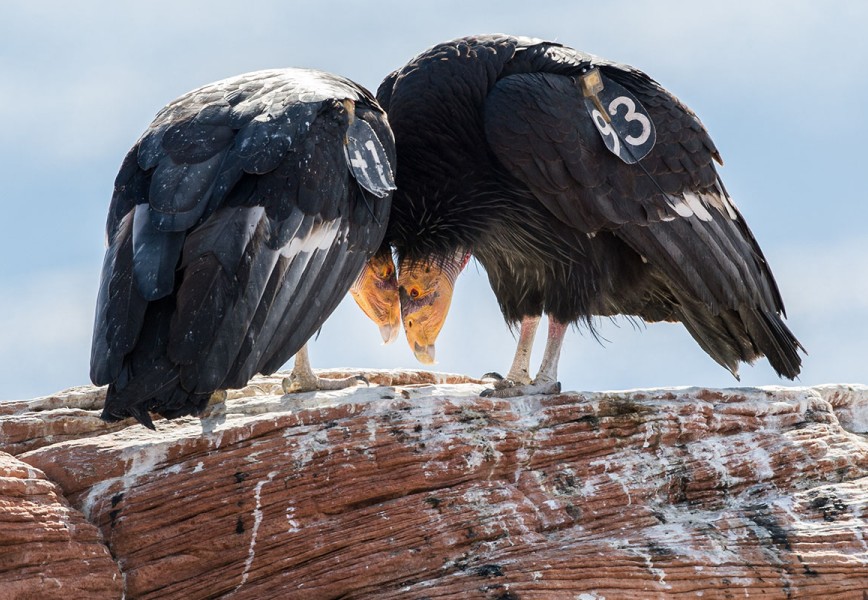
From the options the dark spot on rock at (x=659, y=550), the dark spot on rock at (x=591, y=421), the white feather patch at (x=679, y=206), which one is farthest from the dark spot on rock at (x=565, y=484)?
the white feather patch at (x=679, y=206)

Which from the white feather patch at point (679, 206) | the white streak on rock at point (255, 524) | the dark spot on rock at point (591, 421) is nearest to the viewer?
the white streak on rock at point (255, 524)

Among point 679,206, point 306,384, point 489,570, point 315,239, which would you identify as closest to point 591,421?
point 489,570

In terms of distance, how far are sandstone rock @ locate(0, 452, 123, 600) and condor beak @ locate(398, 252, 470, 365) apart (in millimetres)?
2500

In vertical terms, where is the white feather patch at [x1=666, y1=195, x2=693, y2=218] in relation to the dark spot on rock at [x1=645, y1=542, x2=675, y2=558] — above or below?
above

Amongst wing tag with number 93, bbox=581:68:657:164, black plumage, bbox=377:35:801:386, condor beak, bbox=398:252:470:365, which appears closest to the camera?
black plumage, bbox=377:35:801:386

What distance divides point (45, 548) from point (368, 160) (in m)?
2.23

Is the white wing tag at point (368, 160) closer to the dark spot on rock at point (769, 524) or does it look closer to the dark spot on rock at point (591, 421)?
the dark spot on rock at point (591, 421)

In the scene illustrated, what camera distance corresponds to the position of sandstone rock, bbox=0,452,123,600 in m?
4.97

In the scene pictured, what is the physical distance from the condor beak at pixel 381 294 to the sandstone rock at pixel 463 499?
0.87 meters

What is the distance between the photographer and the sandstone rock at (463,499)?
532cm

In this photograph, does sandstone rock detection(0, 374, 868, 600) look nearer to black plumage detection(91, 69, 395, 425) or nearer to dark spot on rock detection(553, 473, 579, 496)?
dark spot on rock detection(553, 473, 579, 496)

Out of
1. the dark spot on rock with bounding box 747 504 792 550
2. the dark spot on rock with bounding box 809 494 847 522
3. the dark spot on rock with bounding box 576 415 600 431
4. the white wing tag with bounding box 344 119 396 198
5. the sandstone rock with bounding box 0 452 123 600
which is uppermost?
the white wing tag with bounding box 344 119 396 198

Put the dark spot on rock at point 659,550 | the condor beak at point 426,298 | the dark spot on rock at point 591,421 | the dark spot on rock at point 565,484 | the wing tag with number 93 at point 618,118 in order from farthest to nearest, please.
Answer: the condor beak at point 426,298
the wing tag with number 93 at point 618,118
the dark spot on rock at point 591,421
the dark spot on rock at point 565,484
the dark spot on rock at point 659,550

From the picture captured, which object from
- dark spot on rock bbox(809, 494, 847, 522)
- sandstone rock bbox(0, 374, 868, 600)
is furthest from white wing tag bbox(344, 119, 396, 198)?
dark spot on rock bbox(809, 494, 847, 522)
